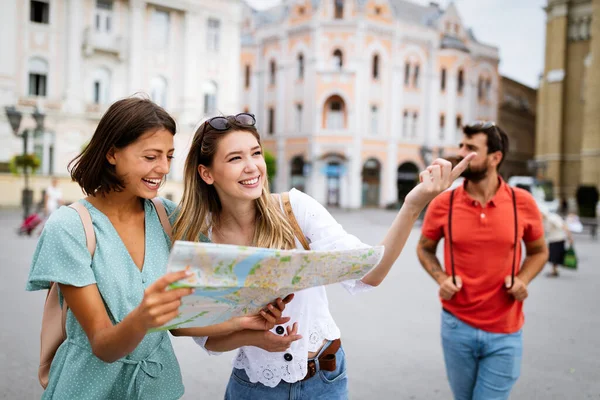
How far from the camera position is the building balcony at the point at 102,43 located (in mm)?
29927

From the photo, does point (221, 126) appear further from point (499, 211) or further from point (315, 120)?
point (315, 120)

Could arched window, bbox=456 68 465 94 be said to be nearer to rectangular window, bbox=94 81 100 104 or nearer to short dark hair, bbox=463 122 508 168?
rectangular window, bbox=94 81 100 104

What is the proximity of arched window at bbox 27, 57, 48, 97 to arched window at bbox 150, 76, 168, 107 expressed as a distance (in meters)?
5.77

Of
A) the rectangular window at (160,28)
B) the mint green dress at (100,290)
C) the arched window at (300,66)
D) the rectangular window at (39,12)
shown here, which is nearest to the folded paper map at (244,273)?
the mint green dress at (100,290)

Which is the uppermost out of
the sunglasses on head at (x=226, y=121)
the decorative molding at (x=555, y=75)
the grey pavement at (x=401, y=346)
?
the decorative molding at (x=555, y=75)

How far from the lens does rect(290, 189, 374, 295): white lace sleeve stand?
6.93 feet

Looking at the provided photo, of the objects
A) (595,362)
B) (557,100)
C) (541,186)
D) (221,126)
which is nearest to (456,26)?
(557,100)

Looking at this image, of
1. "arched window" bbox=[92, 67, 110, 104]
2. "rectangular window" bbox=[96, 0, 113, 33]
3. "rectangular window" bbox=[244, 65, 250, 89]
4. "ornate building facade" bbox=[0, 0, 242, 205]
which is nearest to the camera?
"ornate building facade" bbox=[0, 0, 242, 205]

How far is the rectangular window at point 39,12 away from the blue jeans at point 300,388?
3176cm

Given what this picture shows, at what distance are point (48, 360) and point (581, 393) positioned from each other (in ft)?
15.4

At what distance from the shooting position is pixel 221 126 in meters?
2.05

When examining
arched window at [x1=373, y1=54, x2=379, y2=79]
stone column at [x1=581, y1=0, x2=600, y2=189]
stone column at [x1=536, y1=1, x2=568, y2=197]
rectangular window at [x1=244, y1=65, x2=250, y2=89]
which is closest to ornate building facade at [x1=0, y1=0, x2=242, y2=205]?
rectangular window at [x1=244, y1=65, x2=250, y2=89]

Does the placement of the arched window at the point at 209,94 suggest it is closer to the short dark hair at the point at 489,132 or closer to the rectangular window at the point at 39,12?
the rectangular window at the point at 39,12

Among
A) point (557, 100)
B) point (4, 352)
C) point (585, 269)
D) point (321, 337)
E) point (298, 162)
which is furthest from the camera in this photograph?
point (298, 162)
